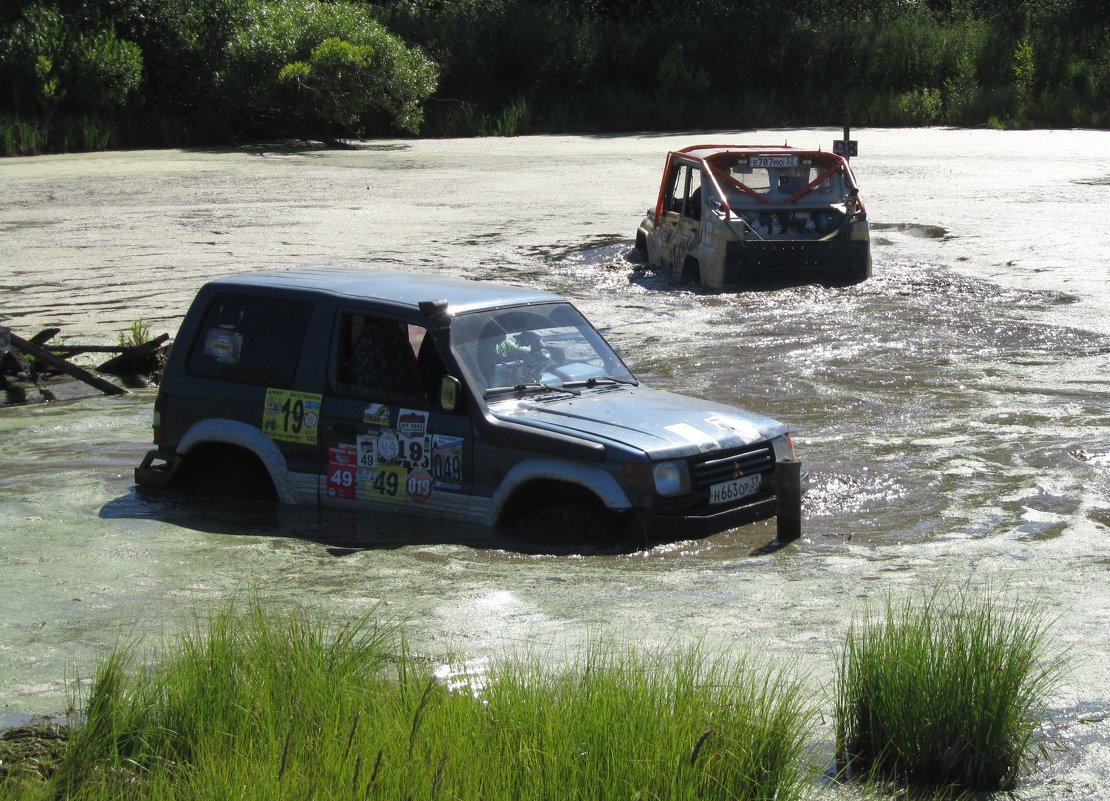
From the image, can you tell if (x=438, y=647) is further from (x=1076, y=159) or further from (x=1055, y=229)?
(x=1076, y=159)

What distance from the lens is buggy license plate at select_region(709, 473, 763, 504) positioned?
8062 mm

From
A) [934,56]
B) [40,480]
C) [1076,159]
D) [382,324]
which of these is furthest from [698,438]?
[934,56]

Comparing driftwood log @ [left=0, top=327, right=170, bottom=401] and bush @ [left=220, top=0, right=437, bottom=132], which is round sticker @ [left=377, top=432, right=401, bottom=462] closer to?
driftwood log @ [left=0, top=327, right=170, bottom=401]

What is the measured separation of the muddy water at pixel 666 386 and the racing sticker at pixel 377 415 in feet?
1.86

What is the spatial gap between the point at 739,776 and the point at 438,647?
6.69ft

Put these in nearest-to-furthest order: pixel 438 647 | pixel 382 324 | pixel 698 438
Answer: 1. pixel 438 647
2. pixel 698 438
3. pixel 382 324

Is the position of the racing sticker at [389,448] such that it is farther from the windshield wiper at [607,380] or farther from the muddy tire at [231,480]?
the windshield wiper at [607,380]

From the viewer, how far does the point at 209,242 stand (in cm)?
2220

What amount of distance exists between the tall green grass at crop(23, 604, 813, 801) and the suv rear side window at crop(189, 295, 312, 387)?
12.3 feet

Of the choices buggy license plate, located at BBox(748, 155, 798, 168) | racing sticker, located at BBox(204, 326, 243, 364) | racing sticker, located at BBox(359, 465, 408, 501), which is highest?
buggy license plate, located at BBox(748, 155, 798, 168)

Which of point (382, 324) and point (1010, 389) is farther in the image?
point (1010, 389)

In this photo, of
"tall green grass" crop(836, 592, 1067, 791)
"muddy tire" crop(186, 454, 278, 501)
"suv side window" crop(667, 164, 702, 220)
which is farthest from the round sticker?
"suv side window" crop(667, 164, 702, 220)

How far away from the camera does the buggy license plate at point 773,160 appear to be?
62.3 ft

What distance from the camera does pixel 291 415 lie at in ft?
28.7
